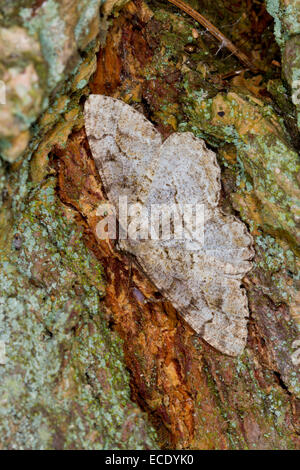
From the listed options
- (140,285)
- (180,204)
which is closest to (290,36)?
(180,204)

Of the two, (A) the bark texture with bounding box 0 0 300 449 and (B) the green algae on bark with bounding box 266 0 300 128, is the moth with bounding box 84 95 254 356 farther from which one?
(B) the green algae on bark with bounding box 266 0 300 128

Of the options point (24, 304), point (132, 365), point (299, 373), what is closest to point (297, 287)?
point (299, 373)

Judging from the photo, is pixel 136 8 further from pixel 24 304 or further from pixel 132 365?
pixel 132 365

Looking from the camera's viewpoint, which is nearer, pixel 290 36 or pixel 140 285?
pixel 290 36

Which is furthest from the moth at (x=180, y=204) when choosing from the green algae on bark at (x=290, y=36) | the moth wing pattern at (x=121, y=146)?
the green algae on bark at (x=290, y=36)

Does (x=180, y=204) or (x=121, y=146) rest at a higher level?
(x=121, y=146)

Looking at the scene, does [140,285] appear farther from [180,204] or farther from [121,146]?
[121,146]

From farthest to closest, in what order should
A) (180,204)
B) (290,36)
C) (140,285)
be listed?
(180,204) → (140,285) → (290,36)

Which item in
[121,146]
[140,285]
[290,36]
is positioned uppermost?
[290,36]
